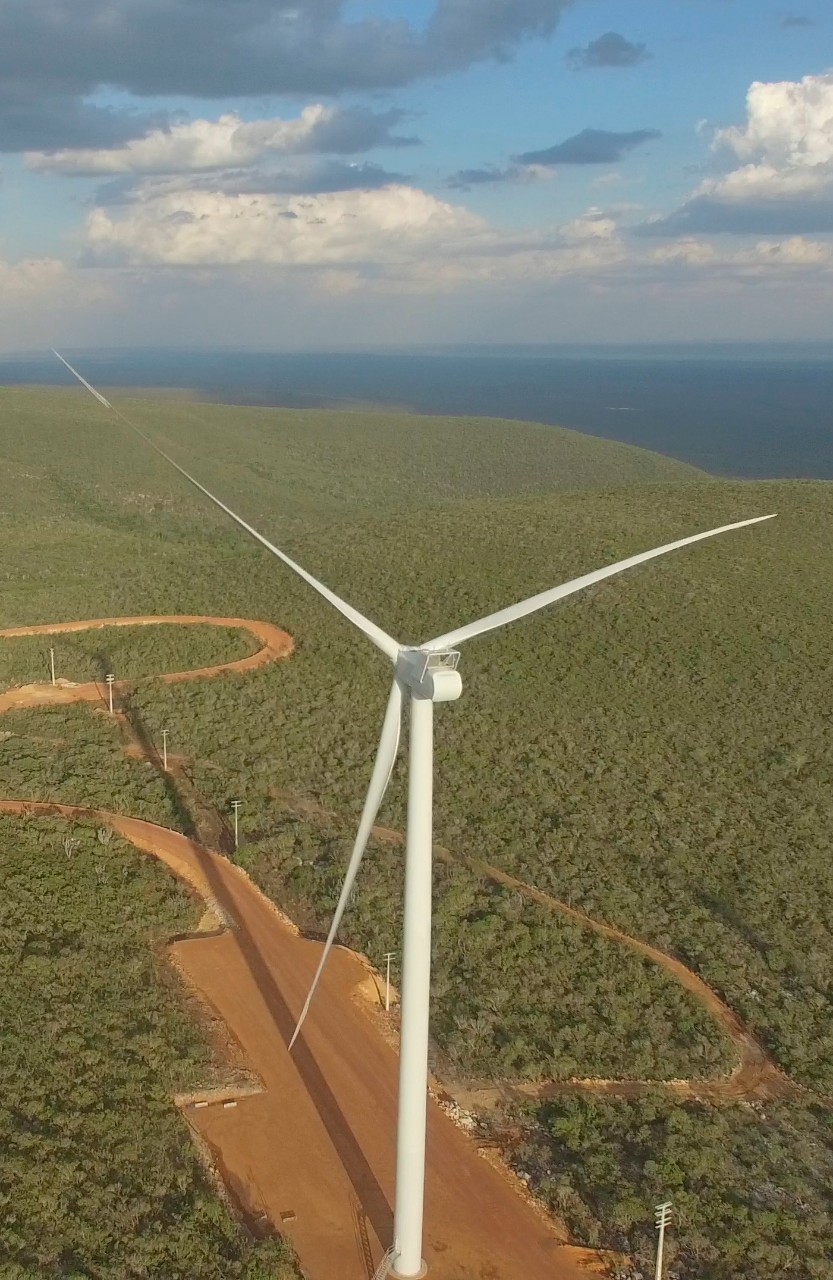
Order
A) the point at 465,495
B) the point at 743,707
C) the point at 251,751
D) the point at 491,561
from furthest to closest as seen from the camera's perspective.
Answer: the point at 465,495 < the point at 491,561 < the point at 743,707 < the point at 251,751

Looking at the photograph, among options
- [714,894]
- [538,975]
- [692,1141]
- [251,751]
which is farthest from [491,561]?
[692,1141]

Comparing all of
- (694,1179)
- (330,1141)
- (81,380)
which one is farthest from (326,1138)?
(81,380)

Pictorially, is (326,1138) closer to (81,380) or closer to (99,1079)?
(99,1079)

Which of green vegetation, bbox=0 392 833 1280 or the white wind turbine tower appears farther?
green vegetation, bbox=0 392 833 1280

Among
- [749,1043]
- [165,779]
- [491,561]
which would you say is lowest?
[749,1043]

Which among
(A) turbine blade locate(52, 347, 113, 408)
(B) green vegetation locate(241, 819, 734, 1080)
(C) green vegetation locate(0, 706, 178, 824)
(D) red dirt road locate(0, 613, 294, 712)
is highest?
(A) turbine blade locate(52, 347, 113, 408)

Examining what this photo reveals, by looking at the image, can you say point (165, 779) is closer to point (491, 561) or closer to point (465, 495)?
point (491, 561)

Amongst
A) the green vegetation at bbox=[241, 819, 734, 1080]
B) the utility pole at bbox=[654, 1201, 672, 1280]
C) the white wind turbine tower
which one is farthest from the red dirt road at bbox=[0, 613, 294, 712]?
the utility pole at bbox=[654, 1201, 672, 1280]

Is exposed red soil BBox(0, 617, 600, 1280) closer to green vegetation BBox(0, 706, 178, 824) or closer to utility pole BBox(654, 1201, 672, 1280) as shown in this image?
utility pole BBox(654, 1201, 672, 1280)
